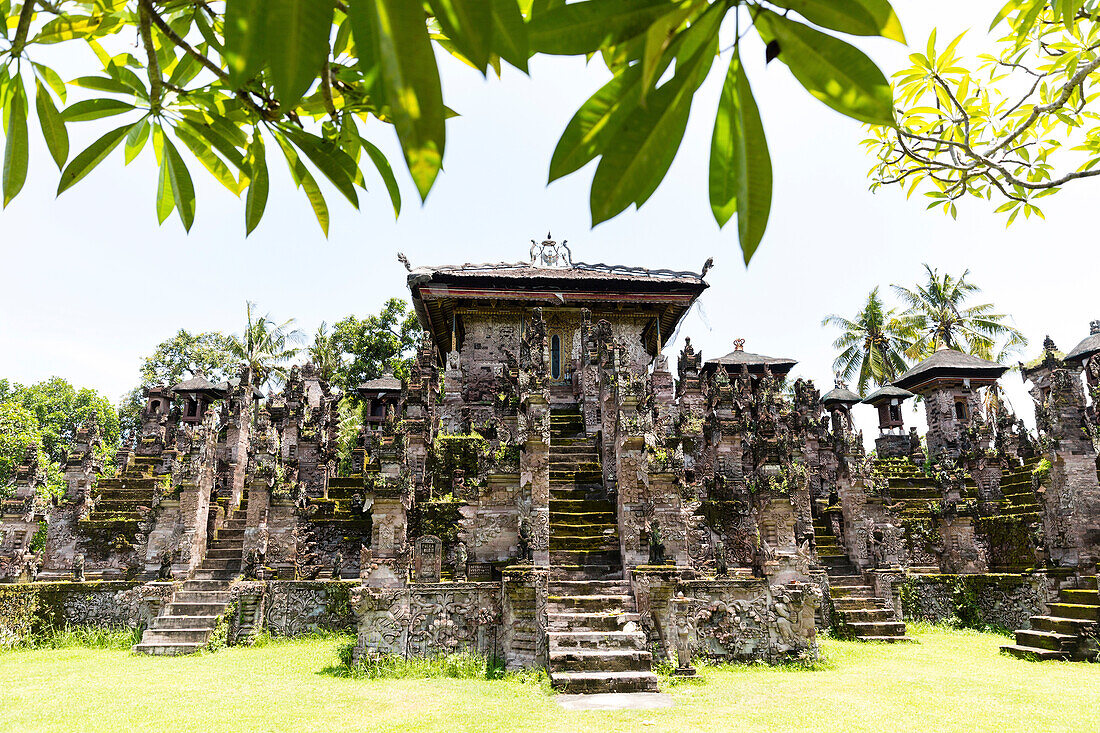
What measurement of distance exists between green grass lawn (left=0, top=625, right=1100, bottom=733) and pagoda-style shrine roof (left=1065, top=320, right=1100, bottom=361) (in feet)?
56.4

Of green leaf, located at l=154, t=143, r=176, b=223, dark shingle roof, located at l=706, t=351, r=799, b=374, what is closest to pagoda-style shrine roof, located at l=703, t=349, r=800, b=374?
dark shingle roof, located at l=706, t=351, r=799, b=374

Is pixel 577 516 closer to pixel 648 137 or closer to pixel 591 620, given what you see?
pixel 591 620

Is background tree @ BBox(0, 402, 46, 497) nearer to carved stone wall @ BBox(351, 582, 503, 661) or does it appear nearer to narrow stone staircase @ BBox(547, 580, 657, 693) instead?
carved stone wall @ BBox(351, 582, 503, 661)

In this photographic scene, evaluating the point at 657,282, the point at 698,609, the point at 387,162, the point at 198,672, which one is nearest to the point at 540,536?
the point at 698,609

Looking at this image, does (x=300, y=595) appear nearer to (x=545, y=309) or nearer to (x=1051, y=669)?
(x=545, y=309)

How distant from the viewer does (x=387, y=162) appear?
1.46m

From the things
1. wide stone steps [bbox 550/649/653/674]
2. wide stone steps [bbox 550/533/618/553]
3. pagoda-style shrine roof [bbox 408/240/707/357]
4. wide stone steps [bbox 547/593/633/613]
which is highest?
A: pagoda-style shrine roof [bbox 408/240/707/357]

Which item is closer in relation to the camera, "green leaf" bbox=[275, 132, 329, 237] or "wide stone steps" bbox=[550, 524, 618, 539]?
"green leaf" bbox=[275, 132, 329, 237]

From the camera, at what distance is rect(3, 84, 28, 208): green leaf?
134 centimetres

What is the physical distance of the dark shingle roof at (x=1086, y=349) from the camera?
879 inches

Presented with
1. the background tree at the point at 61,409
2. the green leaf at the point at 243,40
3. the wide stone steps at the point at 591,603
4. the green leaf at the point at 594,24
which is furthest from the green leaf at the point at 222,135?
the background tree at the point at 61,409

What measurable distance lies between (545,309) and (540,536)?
11.6m

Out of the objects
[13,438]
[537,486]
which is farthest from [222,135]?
[13,438]

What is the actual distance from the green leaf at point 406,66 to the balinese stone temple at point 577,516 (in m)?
8.24
